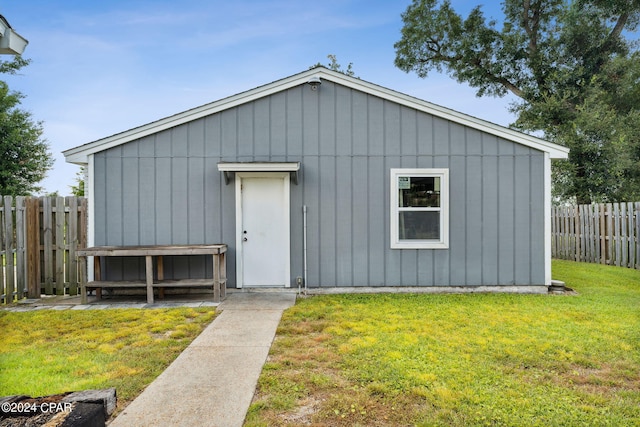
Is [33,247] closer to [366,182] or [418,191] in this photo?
[366,182]

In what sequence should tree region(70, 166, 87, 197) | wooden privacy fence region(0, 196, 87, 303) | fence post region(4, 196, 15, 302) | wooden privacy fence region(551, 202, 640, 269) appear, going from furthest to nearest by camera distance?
tree region(70, 166, 87, 197), wooden privacy fence region(551, 202, 640, 269), wooden privacy fence region(0, 196, 87, 303), fence post region(4, 196, 15, 302)

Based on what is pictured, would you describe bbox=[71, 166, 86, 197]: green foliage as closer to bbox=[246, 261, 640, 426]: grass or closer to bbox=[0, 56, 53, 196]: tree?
bbox=[0, 56, 53, 196]: tree

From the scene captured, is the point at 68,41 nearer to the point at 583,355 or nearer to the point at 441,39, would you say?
the point at 441,39

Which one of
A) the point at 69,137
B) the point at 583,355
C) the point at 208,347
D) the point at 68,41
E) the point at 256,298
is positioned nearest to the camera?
the point at 583,355

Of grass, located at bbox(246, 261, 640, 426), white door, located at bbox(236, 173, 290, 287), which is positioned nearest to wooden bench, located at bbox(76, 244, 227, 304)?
white door, located at bbox(236, 173, 290, 287)

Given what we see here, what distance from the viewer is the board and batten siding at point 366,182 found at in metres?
7.25

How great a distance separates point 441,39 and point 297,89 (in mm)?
14908

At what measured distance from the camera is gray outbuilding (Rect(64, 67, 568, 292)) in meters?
7.23

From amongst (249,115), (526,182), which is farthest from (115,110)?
(526,182)

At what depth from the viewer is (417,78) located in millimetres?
20453

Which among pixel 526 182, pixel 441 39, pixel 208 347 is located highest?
pixel 441 39

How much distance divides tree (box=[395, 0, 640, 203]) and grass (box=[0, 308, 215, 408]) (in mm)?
15223

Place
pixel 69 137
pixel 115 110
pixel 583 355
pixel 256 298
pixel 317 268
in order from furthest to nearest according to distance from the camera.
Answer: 1. pixel 69 137
2. pixel 115 110
3. pixel 317 268
4. pixel 256 298
5. pixel 583 355

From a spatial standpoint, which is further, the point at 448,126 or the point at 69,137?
the point at 69,137
